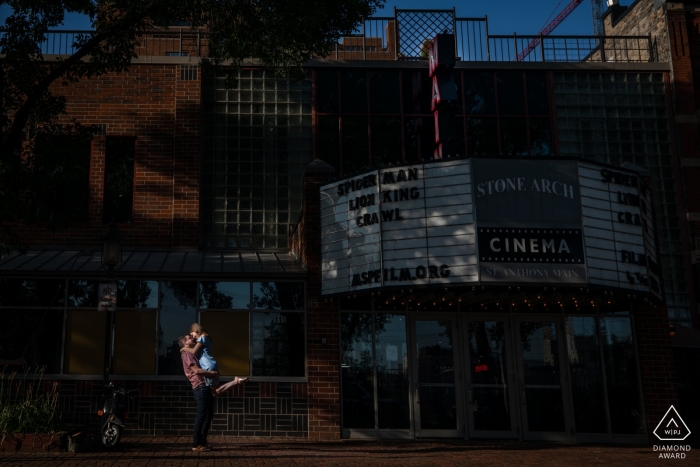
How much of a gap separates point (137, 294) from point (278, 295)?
2889 mm

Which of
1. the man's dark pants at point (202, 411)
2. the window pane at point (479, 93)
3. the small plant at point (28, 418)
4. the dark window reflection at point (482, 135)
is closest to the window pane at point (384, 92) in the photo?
the window pane at point (479, 93)

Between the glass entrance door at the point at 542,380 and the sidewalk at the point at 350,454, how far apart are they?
675 millimetres

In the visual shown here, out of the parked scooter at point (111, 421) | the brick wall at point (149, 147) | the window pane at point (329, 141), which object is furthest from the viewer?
the window pane at point (329, 141)

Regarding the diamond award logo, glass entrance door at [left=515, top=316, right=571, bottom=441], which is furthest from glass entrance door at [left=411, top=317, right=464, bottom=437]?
the diamond award logo

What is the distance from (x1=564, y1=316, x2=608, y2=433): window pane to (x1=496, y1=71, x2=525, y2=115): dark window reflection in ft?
19.5

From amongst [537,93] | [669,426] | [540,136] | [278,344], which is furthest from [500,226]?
[537,93]

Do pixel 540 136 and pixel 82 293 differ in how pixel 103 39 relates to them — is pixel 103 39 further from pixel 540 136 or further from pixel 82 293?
pixel 540 136

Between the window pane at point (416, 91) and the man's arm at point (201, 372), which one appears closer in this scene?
the man's arm at point (201, 372)

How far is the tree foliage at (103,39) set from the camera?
13.3 meters

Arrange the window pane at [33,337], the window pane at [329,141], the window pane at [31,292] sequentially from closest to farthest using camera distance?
1. the window pane at [33,337]
2. the window pane at [31,292]
3. the window pane at [329,141]

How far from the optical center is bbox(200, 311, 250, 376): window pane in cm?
1521

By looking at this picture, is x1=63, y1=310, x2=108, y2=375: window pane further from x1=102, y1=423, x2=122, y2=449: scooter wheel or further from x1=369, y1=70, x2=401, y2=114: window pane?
x1=369, y1=70, x2=401, y2=114: window pane

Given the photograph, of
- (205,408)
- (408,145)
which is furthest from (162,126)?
(205,408)

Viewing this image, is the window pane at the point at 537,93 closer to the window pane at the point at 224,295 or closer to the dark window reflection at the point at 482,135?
the dark window reflection at the point at 482,135
